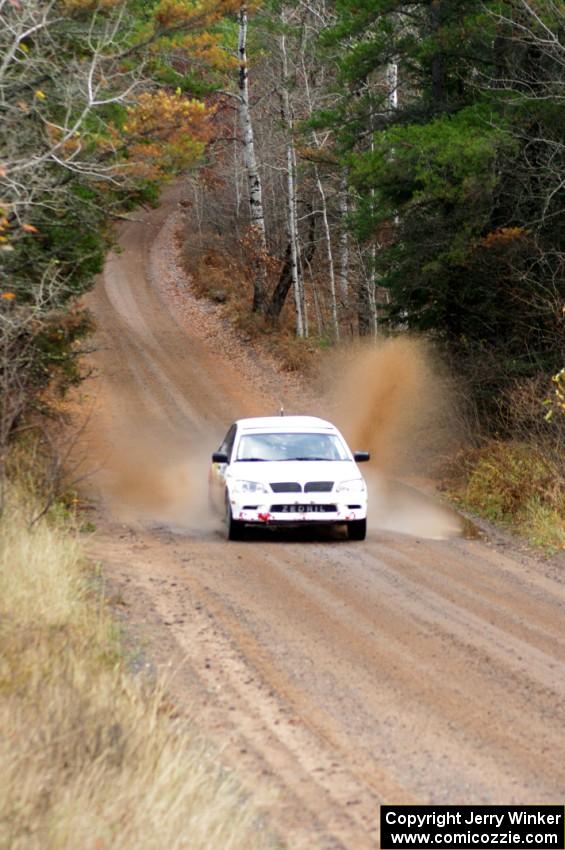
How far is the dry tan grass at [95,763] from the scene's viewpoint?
515 centimetres

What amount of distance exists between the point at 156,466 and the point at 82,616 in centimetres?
1508

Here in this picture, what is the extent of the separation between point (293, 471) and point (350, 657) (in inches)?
244

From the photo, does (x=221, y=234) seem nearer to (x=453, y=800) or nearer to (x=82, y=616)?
(x=82, y=616)

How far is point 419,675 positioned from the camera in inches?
357

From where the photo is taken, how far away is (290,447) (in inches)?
651

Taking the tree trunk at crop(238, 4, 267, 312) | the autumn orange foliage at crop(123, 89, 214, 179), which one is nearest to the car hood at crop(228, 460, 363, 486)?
the autumn orange foliage at crop(123, 89, 214, 179)

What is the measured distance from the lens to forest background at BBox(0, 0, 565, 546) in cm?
1652

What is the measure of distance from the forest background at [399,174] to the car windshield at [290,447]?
289 centimetres

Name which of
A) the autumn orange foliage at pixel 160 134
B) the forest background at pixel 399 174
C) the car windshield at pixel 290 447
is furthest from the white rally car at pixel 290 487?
the autumn orange foliage at pixel 160 134

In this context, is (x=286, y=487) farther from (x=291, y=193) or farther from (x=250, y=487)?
(x=291, y=193)

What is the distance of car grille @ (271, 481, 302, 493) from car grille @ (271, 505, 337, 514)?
211 millimetres

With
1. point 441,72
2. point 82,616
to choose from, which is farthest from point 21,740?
point 441,72

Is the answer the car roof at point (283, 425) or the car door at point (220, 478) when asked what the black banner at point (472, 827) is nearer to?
the car door at point (220, 478)

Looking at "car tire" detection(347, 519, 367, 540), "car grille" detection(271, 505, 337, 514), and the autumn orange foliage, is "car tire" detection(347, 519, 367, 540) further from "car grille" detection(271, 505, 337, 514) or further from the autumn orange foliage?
the autumn orange foliage
